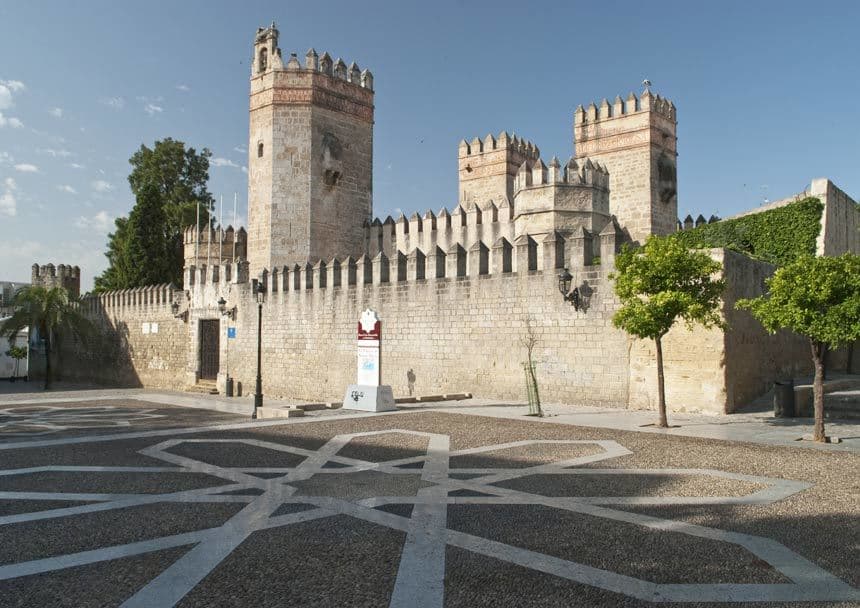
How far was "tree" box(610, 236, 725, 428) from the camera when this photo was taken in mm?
10664

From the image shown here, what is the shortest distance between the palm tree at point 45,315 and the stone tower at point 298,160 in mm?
11376

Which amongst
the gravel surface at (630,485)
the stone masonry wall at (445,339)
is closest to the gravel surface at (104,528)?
the gravel surface at (630,485)

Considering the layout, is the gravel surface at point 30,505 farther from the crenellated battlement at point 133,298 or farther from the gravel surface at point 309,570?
the crenellated battlement at point 133,298

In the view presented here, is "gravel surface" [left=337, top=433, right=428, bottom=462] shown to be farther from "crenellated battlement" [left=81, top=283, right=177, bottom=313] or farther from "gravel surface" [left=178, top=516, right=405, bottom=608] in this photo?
"crenellated battlement" [left=81, top=283, right=177, bottom=313]

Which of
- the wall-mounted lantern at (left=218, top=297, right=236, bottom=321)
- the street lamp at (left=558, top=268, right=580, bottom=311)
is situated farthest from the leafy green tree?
the street lamp at (left=558, top=268, right=580, bottom=311)

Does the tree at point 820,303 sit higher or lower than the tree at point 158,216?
lower

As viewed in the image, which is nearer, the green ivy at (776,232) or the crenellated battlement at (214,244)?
the green ivy at (776,232)

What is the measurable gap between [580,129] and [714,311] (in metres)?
21.2

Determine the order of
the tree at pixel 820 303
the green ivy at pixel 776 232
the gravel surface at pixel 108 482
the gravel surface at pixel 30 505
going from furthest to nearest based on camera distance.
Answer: the green ivy at pixel 776 232 < the tree at pixel 820 303 < the gravel surface at pixel 108 482 < the gravel surface at pixel 30 505

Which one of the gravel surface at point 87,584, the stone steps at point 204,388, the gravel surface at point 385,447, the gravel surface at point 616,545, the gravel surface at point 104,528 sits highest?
the gravel surface at point 616,545

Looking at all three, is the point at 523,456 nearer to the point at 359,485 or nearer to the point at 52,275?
the point at 359,485

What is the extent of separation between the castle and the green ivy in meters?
0.43

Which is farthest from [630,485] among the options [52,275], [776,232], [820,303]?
[52,275]

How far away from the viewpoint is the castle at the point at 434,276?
45.5 ft
